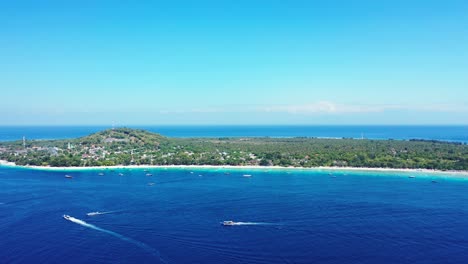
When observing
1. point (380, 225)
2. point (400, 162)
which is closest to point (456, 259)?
point (380, 225)

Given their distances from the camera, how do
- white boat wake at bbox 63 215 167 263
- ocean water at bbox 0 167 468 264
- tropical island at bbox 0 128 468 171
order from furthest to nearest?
1. tropical island at bbox 0 128 468 171
2. white boat wake at bbox 63 215 167 263
3. ocean water at bbox 0 167 468 264

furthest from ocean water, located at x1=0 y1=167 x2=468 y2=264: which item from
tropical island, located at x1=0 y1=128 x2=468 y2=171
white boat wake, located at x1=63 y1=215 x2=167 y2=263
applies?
tropical island, located at x1=0 y1=128 x2=468 y2=171

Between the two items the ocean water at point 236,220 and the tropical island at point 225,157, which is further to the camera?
the tropical island at point 225,157

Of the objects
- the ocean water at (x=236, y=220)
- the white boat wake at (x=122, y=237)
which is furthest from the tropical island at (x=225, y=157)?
the white boat wake at (x=122, y=237)

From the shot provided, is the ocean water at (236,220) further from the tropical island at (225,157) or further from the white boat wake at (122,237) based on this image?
the tropical island at (225,157)

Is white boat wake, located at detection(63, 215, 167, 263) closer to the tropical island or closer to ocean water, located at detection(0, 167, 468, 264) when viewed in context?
ocean water, located at detection(0, 167, 468, 264)

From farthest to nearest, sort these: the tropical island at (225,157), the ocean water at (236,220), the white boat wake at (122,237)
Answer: the tropical island at (225,157) < the white boat wake at (122,237) < the ocean water at (236,220)

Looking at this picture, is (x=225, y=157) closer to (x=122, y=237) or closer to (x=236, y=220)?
(x=236, y=220)

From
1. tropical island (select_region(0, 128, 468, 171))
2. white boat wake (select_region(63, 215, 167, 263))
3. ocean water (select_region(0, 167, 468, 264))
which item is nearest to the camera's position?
ocean water (select_region(0, 167, 468, 264))

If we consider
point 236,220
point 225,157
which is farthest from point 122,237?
point 225,157
